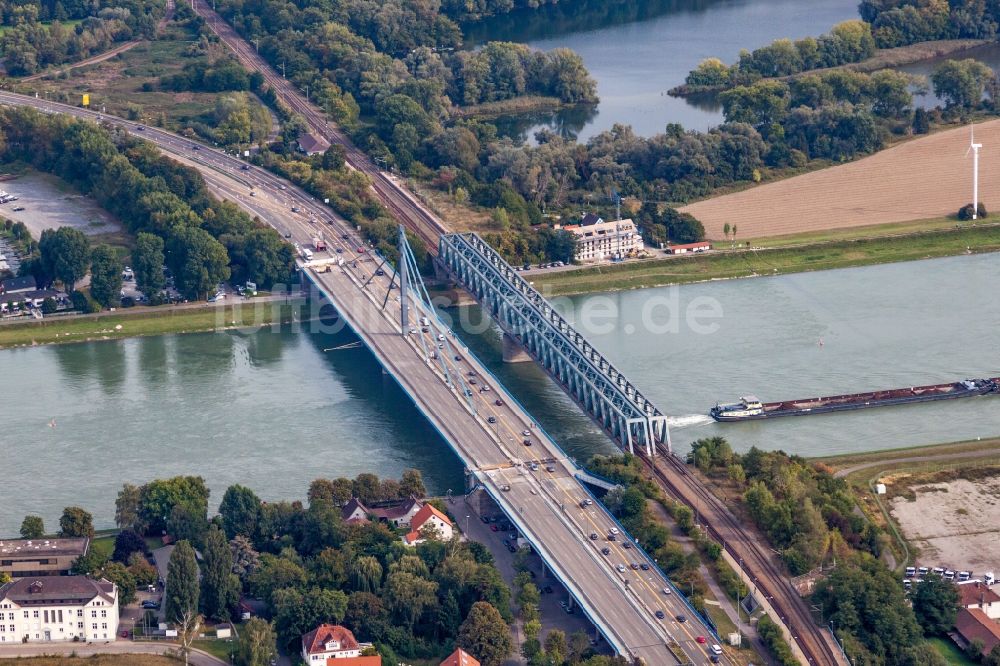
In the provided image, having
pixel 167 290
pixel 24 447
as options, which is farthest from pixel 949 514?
pixel 167 290

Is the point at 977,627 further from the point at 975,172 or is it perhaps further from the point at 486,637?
the point at 975,172

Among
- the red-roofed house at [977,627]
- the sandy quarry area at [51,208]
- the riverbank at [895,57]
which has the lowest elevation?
the red-roofed house at [977,627]

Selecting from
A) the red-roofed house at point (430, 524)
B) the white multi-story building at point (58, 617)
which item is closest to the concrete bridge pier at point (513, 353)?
the red-roofed house at point (430, 524)

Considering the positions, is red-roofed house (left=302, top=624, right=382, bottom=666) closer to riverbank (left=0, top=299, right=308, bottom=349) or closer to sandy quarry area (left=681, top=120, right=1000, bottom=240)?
riverbank (left=0, top=299, right=308, bottom=349)

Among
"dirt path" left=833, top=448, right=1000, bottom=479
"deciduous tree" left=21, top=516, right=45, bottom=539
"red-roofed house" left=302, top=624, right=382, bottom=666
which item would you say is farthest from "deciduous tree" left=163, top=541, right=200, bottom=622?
"dirt path" left=833, top=448, right=1000, bottom=479

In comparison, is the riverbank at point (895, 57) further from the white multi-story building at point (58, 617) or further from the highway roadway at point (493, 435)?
the white multi-story building at point (58, 617)

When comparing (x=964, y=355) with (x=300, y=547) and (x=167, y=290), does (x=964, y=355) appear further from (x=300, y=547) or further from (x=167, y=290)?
(x=167, y=290)
